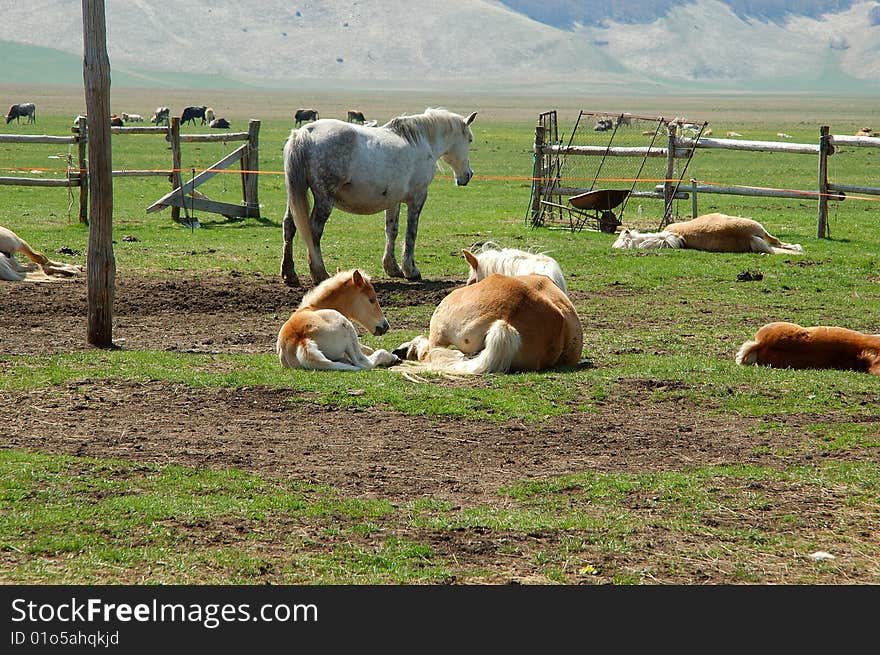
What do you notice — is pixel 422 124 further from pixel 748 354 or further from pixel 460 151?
pixel 748 354

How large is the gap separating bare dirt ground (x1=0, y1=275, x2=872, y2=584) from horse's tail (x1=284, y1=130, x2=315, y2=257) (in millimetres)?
5222

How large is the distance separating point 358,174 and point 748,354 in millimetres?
6256

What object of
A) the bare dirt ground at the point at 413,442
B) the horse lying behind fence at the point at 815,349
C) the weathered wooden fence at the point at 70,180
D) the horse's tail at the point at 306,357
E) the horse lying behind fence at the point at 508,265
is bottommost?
the bare dirt ground at the point at 413,442

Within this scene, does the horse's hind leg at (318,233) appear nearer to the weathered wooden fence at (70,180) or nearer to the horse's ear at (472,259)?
the horse's ear at (472,259)

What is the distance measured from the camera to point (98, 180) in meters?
9.50

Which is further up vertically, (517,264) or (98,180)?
(98,180)

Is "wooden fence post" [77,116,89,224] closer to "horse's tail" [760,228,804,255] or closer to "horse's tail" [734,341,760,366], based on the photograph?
"horse's tail" [760,228,804,255]

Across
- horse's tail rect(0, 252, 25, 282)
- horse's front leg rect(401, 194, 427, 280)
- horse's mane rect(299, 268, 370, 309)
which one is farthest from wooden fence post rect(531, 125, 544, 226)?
horse's mane rect(299, 268, 370, 309)

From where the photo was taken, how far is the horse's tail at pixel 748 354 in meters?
8.91

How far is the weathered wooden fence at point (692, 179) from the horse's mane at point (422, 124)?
455cm

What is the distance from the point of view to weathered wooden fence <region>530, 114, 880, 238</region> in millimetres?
17391

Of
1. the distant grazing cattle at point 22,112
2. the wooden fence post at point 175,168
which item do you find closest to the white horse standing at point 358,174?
the wooden fence post at point 175,168

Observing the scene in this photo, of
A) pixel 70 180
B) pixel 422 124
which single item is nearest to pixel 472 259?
pixel 422 124
